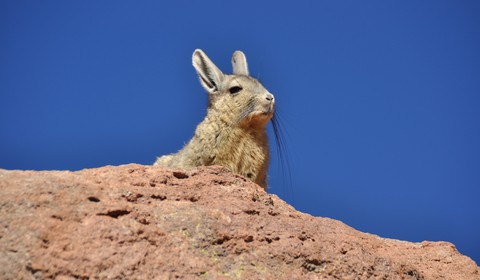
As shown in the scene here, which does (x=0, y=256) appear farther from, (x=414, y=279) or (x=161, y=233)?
(x=414, y=279)

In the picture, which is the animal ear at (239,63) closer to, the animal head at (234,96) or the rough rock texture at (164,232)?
the animal head at (234,96)

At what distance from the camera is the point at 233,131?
448 inches

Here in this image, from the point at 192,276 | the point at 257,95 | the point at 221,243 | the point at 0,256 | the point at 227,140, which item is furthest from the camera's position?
the point at 257,95

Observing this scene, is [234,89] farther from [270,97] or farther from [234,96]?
[270,97]

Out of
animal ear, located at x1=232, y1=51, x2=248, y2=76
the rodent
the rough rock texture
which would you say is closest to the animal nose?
the rodent

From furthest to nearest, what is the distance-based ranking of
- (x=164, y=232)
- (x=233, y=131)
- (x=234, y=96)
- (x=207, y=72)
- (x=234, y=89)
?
(x=207, y=72) → (x=234, y=89) → (x=234, y=96) → (x=233, y=131) → (x=164, y=232)

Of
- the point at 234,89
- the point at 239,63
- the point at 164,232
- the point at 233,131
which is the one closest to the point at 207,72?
the point at 234,89

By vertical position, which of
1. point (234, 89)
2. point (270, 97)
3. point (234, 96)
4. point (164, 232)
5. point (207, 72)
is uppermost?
point (207, 72)

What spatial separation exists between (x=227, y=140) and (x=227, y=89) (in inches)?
60.3

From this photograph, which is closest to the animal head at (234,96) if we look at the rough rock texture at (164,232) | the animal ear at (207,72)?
the animal ear at (207,72)

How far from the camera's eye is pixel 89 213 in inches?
223

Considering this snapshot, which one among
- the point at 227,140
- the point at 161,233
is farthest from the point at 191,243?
the point at 227,140

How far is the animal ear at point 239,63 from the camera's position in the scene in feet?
47.0

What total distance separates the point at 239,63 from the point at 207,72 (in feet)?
4.67
